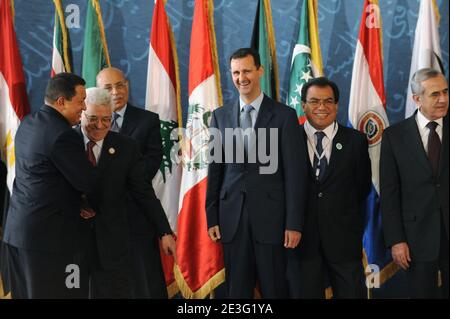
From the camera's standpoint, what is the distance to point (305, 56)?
4.01 m

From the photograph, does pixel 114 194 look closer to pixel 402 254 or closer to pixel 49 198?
pixel 49 198

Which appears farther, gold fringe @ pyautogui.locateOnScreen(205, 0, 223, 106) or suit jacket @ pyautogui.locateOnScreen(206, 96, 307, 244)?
gold fringe @ pyautogui.locateOnScreen(205, 0, 223, 106)

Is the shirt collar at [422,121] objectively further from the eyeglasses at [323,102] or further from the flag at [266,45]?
the flag at [266,45]

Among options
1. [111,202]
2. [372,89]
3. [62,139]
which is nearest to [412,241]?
[372,89]

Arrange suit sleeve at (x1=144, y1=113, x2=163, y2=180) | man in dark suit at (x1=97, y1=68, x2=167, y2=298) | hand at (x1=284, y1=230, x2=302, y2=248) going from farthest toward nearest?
1. suit sleeve at (x1=144, y1=113, x2=163, y2=180)
2. man in dark suit at (x1=97, y1=68, x2=167, y2=298)
3. hand at (x1=284, y1=230, x2=302, y2=248)

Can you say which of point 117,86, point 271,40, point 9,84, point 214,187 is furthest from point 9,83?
point 271,40

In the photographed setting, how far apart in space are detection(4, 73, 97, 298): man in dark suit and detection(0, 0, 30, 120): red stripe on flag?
124cm

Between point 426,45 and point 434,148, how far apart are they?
3.40ft

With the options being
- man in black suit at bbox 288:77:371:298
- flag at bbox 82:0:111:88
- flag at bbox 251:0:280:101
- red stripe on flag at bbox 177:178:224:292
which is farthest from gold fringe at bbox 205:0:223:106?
man in black suit at bbox 288:77:371:298

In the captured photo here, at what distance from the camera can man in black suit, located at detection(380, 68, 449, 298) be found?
3137 millimetres

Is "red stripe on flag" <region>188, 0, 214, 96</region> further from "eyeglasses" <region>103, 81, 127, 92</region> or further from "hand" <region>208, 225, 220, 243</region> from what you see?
"hand" <region>208, 225, 220, 243</region>

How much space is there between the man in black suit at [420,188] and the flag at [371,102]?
587mm

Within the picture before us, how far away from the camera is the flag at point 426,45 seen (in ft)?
12.9

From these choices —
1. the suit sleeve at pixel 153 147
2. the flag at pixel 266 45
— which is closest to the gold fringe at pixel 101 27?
the suit sleeve at pixel 153 147
